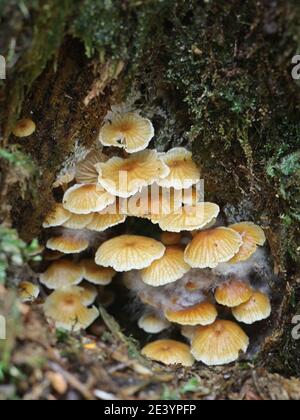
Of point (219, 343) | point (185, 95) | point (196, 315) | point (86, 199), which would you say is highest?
point (185, 95)

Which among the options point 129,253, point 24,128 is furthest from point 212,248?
point 24,128

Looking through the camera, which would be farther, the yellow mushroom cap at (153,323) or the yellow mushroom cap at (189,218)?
the yellow mushroom cap at (153,323)

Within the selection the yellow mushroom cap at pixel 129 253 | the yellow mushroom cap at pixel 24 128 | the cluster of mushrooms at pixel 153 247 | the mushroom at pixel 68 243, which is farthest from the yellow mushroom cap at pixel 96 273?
the yellow mushroom cap at pixel 24 128

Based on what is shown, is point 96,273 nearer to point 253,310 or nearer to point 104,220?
point 104,220

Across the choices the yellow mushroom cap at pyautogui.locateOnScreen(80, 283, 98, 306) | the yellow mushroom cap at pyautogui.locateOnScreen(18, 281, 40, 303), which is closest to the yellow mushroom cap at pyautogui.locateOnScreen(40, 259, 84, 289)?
the yellow mushroom cap at pyautogui.locateOnScreen(80, 283, 98, 306)

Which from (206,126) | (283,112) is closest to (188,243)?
(206,126)

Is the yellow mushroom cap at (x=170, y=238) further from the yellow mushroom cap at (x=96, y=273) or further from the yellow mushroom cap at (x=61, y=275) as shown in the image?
the yellow mushroom cap at (x=61, y=275)
